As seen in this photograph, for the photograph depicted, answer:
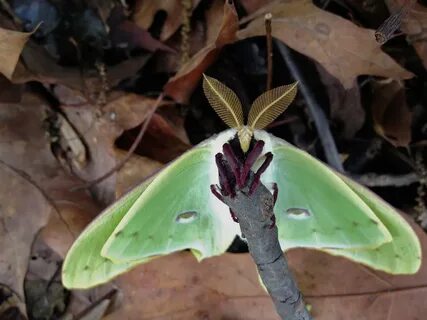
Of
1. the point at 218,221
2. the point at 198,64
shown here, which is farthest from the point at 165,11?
the point at 218,221

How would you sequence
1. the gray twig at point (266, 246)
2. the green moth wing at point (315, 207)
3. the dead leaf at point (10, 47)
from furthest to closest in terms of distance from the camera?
the dead leaf at point (10, 47)
the green moth wing at point (315, 207)
the gray twig at point (266, 246)

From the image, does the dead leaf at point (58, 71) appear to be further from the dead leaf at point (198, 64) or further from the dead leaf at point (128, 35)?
the dead leaf at point (198, 64)

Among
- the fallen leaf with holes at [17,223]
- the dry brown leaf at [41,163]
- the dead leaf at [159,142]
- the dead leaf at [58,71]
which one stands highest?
the dead leaf at [58,71]

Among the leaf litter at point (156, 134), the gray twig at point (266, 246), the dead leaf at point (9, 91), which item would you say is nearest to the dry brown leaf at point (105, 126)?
the leaf litter at point (156, 134)

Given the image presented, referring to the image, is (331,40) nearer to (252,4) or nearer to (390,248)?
(252,4)

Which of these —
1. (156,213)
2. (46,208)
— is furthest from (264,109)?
(46,208)

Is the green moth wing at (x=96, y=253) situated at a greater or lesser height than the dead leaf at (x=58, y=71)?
lesser
